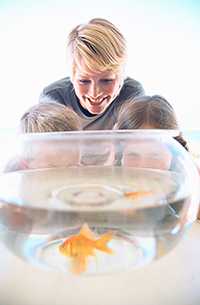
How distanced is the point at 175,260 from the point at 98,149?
22cm

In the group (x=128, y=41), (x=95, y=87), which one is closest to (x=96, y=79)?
(x=95, y=87)

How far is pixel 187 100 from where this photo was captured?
835 millimetres

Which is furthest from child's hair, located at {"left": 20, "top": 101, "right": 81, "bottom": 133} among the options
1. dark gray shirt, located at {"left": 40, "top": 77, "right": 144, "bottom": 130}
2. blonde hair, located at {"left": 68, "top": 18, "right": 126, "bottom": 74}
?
blonde hair, located at {"left": 68, "top": 18, "right": 126, "bottom": 74}

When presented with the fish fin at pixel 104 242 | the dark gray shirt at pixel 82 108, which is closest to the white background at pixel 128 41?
the dark gray shirt at pixel 82 108

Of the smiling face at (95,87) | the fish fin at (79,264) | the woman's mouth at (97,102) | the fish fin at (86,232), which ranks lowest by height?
the fish fin at (79,264)

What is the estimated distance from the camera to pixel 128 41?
0.79m

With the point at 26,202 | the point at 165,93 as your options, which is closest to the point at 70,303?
the point at 26,202

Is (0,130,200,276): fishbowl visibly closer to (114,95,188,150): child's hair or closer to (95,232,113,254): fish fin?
(95,232,113,254): fish fin

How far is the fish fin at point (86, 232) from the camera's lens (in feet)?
1.57

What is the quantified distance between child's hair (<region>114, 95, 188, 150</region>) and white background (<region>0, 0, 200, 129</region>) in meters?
0.03

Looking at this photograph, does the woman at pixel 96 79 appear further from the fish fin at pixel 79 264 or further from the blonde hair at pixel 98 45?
the fish fin at pixel 79 264

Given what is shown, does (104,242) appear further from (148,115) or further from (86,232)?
(148,115)

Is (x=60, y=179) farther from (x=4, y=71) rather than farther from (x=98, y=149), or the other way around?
(x=4, y=71)

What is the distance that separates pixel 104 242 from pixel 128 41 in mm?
519
